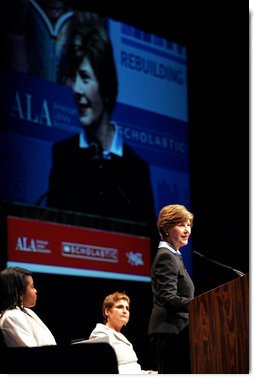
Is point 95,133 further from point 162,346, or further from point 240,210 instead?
point 162,346

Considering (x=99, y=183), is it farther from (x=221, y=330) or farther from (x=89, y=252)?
(x=221, y=330)

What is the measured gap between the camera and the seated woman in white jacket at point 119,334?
157 inches

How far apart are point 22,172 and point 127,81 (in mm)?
1417

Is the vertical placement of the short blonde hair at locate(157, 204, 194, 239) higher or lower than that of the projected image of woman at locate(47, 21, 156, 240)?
lower

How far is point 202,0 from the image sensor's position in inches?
291

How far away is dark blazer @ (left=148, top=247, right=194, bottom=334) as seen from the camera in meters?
3.49

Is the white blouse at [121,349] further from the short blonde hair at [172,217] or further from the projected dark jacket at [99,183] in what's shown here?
the projected dark jacket at [99,183]

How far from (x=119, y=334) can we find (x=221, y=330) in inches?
44.5

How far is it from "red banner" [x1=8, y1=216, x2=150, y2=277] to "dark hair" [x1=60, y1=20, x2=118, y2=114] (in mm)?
1066

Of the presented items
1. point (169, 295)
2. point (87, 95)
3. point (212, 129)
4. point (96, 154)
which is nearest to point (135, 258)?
point (96, 154)

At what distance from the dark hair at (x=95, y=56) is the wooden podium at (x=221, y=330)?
3309mm

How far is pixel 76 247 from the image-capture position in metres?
6.00

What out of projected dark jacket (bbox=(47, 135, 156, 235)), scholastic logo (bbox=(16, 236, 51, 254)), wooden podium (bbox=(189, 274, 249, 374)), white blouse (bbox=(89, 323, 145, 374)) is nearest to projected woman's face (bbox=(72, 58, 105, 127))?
projected dark jacket (bbox=(47, 135, 156, 235))

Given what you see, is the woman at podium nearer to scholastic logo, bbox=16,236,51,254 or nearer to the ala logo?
scholastic logo, bbox=16,236,51,254
